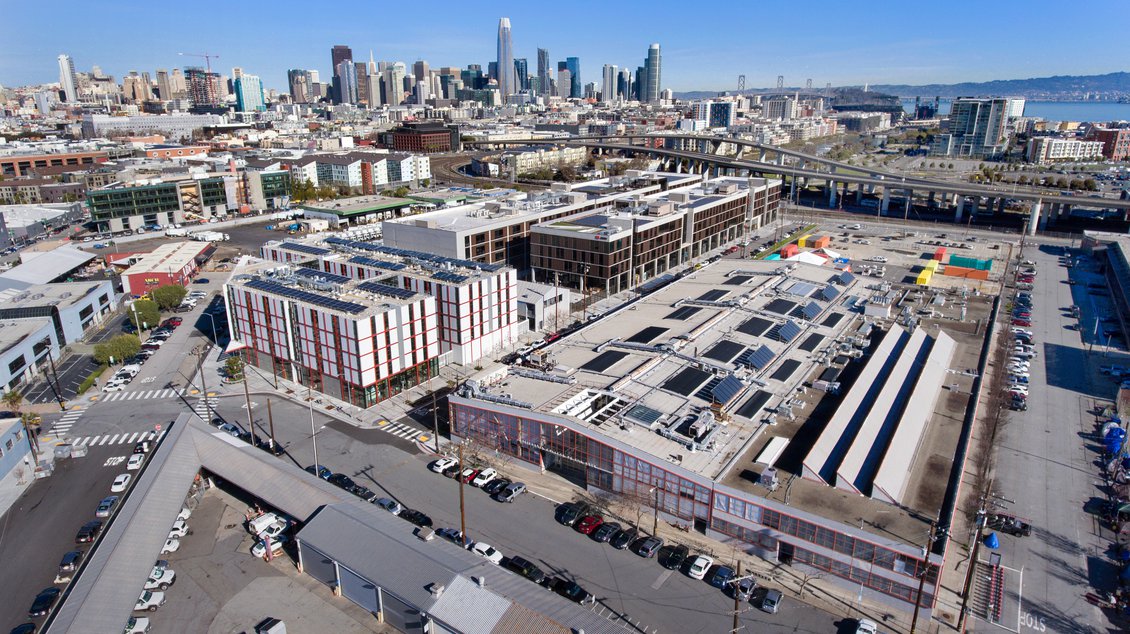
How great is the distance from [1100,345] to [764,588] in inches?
1602

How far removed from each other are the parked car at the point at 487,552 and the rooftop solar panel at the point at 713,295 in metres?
26.7

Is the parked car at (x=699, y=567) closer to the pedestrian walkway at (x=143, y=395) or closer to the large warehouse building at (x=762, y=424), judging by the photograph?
the large warehouse building at (x=762, y=424)

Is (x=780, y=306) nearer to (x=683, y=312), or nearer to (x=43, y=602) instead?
(x=683, y=312)

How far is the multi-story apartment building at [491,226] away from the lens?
56.6 meters

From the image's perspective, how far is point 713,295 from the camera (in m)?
48.1

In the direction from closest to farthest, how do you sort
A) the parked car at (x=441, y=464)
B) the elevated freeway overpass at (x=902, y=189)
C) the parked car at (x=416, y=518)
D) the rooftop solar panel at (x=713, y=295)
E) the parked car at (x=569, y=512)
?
the parked car at (x=416, y=518) → the parked car at (x=569, y=512) → the parked car at (x=441, y=464) → the rooftop solar panel at (x=713, y=295) → the elevated freeway overpass at (x=902, y=189)

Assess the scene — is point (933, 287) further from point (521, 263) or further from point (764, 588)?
point (764, 588)

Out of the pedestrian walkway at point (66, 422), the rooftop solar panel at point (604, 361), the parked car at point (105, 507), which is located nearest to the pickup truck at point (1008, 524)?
the rooftop solar panel at point (604, 361)

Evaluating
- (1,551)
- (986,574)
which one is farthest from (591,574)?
(1,551)

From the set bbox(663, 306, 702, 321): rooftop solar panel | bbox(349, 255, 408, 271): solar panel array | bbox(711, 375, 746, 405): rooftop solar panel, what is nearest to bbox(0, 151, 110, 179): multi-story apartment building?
bbox(349, 255, 408, 271): solar panel array

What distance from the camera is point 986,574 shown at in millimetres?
24953

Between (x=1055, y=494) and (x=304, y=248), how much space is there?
52.3 m

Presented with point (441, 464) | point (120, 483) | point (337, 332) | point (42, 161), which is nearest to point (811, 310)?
point (441, 464)

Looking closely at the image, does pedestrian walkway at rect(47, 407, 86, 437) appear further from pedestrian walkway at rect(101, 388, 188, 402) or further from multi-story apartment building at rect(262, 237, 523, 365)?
multi-story apartment building at rect(262, 237, 523, 365)
